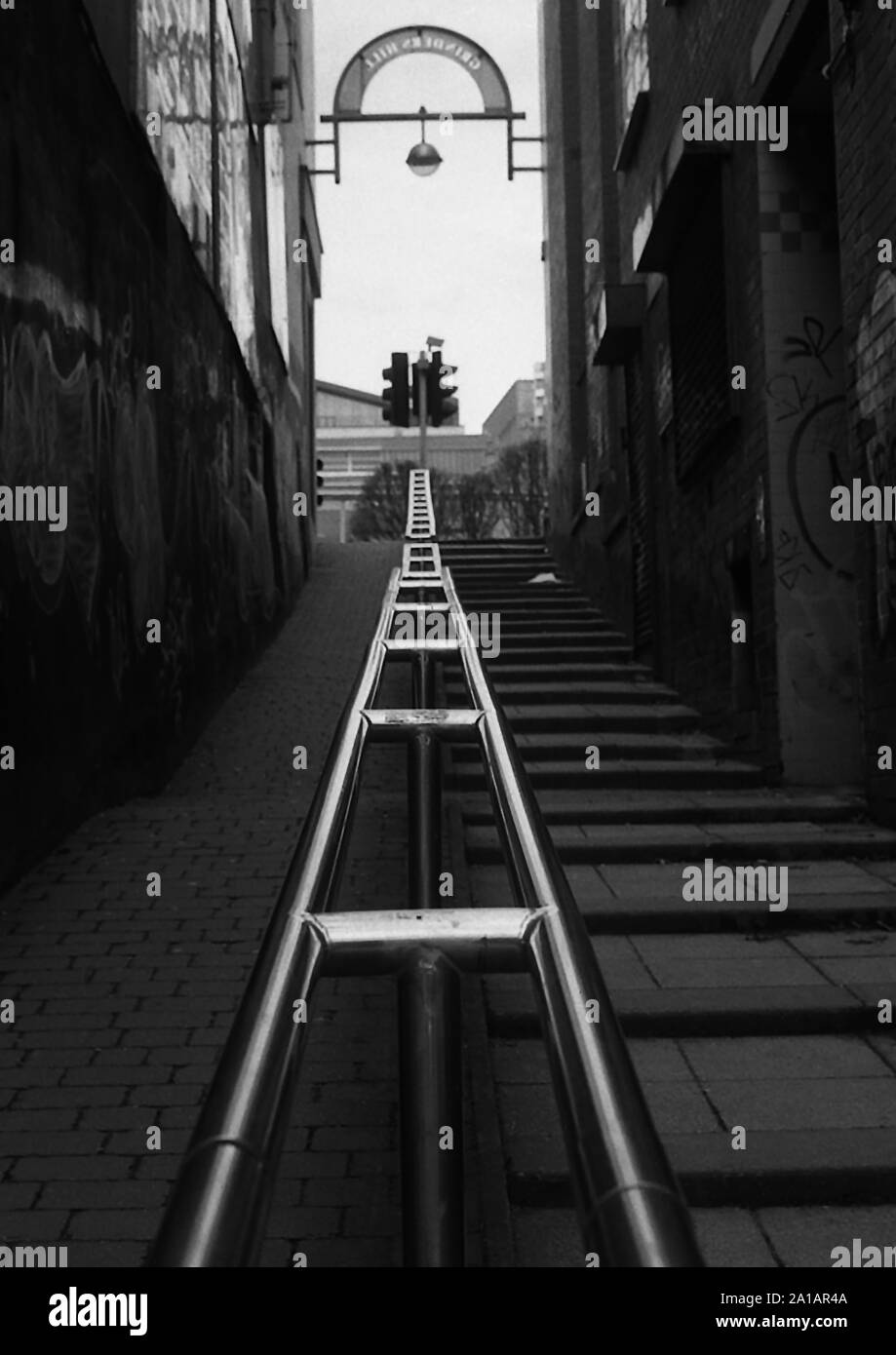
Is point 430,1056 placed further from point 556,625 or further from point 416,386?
point 416,386

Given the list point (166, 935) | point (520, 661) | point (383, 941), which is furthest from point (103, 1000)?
point (520, 661)

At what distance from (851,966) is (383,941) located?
2714 mm

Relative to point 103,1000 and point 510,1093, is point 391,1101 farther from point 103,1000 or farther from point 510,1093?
point 103,1000

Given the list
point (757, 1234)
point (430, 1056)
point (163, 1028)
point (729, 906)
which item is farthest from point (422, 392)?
point (430, 1056)

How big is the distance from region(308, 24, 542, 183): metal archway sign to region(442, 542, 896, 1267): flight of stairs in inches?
494

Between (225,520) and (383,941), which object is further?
(225,520)

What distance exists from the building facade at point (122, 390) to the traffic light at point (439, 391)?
9079mm

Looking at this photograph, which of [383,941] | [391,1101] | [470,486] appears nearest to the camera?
[383,941]

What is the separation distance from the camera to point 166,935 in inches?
168

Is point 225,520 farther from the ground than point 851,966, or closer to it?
farther from the ground

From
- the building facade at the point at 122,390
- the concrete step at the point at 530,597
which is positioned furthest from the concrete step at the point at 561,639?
the building facade at the point at 122,390

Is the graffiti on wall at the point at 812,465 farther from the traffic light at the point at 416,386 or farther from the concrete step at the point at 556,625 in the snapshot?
the traffic light at the point at 416,386

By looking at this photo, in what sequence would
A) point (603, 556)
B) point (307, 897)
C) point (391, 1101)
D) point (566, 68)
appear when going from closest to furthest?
point (307, 897) → point (391, 1101) → point (603, 556) → point (566, 68)
